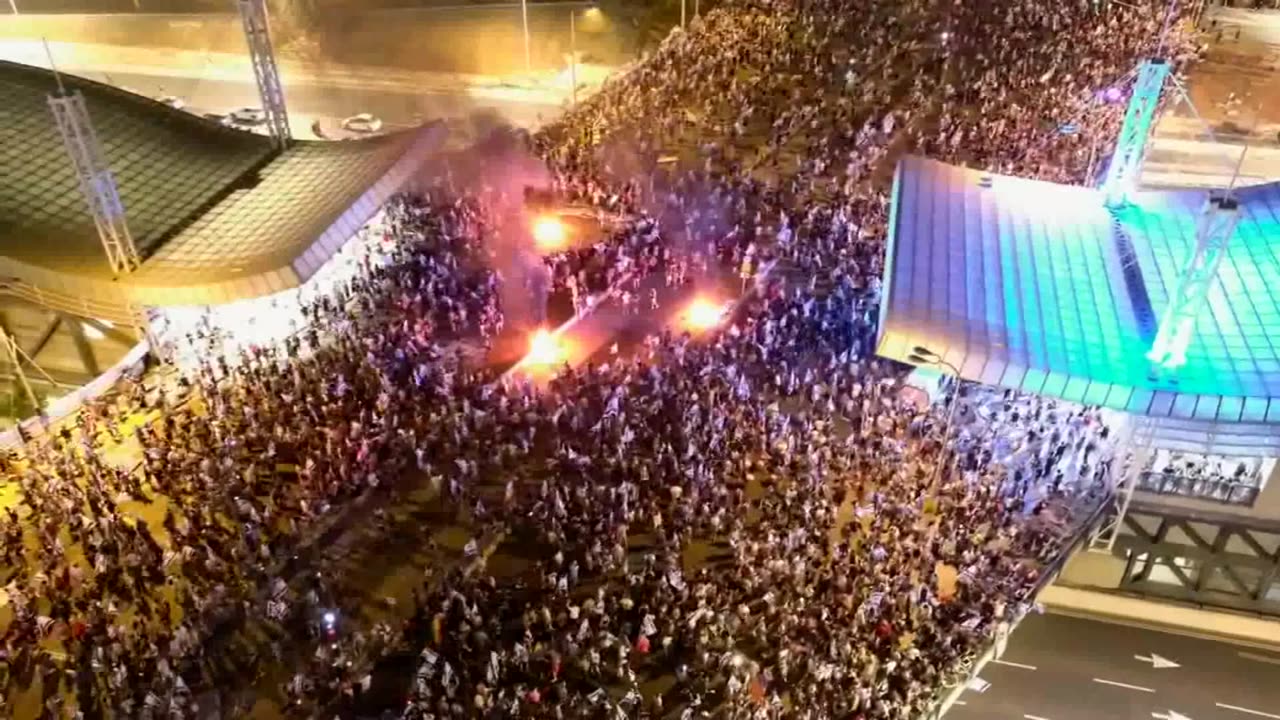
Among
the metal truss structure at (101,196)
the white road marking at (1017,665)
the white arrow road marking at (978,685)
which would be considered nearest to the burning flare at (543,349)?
the metal truss structure at (101,196)

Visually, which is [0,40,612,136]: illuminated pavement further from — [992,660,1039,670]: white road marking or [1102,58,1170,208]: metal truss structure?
[992,660,1039,670]: white road marking

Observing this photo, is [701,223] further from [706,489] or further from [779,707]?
[779,707]

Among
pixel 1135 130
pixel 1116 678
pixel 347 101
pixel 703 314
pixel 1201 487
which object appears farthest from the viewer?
pixel 347 101

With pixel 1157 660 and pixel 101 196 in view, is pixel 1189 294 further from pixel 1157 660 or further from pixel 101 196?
pixel 101 196

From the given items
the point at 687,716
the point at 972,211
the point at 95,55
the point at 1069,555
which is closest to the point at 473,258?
the point at 972,211

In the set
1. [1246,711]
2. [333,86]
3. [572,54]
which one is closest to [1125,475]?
[1246,711]

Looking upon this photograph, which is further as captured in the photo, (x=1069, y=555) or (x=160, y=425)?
(x=160, y=425)
